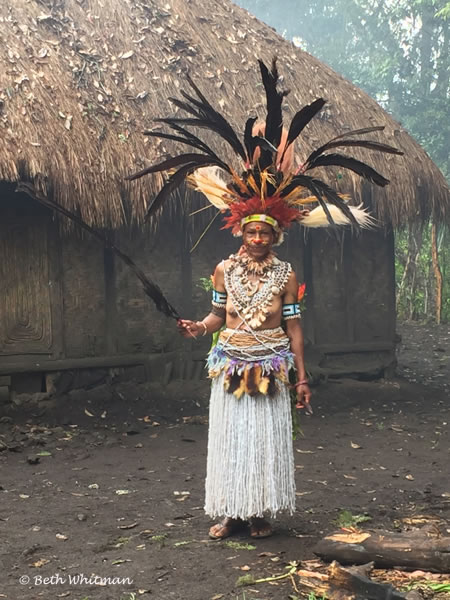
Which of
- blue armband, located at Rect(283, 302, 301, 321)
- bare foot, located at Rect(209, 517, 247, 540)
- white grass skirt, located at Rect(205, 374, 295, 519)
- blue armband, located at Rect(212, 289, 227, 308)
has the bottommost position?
bare foot, located at Rect(209, 517, 247, 540)

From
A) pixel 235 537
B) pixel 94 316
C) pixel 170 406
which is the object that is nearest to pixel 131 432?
pixel 170 406

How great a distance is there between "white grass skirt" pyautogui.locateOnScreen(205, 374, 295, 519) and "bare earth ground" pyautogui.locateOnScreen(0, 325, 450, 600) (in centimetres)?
24

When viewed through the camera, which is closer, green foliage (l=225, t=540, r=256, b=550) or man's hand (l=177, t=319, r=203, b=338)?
green foliage (l=225, t=540, r=256, b=550)

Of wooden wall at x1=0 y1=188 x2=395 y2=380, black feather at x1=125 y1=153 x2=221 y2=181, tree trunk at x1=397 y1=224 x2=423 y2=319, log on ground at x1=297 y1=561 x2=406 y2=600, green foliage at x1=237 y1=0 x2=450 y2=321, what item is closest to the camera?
log on ground at x1=297 y1=561 x2=406 y2=600

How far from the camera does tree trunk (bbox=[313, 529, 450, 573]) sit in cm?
357

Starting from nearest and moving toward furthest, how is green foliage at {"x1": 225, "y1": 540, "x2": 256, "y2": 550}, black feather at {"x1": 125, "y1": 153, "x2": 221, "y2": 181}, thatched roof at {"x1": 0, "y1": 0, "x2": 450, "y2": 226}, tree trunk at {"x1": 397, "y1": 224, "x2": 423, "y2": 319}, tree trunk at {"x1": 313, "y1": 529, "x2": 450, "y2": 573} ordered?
tree trunk at {"x1": 313, "y1": 529, "x2": 450, "y2": 573}
green foliage at {"x1": 225, "y1": 540, "x2": 256, "y2": 550}
black feather at {"x1": 125, "y1": 153, "x2": 221, "y2": 181}
thatched roof at {"x1": 0, "y1": 0, "x2": 450, "y2": 226}
tree trunk at {"x1": 397, "y1": 224, "x2": 423, "y2": 319}

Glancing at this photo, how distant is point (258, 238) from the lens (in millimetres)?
4309

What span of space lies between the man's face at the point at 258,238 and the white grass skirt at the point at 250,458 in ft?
2.64

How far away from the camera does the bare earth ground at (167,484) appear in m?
3.84

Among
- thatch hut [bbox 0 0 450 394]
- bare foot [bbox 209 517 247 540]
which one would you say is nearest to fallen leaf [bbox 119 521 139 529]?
bare foot [bbox 209 517 247 540]

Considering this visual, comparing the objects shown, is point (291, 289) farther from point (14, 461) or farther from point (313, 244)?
point (313, 244)

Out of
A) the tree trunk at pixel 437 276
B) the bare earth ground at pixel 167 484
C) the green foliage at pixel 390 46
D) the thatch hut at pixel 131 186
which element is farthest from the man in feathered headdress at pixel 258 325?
the green foliage at pixel 390 46

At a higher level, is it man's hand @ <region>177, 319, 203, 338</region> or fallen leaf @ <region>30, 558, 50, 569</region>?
man's hand @ <region>177, 319, 203, 338</region>

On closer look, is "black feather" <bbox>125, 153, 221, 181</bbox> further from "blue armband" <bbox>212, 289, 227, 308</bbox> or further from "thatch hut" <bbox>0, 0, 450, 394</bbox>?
"thatch hut" <bbox>0, 0, 450, 394</bbox>
